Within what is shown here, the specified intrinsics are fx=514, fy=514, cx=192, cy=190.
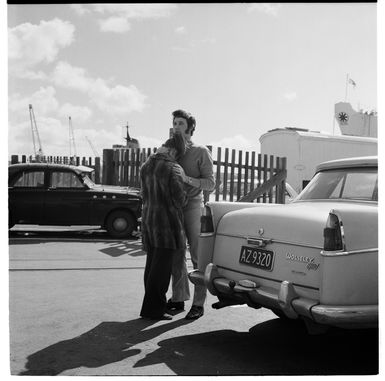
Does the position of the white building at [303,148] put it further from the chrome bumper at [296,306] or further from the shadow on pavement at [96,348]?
the chrome bumper at [296,306]

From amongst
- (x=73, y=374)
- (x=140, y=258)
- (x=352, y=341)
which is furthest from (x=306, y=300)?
(x=140, y=258)

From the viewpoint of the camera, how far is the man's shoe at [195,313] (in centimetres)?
497

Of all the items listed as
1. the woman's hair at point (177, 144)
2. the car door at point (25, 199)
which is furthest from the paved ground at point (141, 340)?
the car door at point (25, 199)

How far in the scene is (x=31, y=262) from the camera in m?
7.81

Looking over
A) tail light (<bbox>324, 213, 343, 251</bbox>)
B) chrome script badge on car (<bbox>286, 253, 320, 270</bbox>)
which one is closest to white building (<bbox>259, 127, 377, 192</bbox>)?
chrome script badge on car (<bbox>286, 253, 320, 270</bbox>)

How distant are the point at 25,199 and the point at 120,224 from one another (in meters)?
2.04

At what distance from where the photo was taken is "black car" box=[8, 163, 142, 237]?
35.2ft

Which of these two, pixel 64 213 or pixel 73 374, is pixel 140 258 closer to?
pixel 64 213

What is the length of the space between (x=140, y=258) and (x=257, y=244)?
4713 millimetres

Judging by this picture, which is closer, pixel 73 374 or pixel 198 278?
pixel 73 374

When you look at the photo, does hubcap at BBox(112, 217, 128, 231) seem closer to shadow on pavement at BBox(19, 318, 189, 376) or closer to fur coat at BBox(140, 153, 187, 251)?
fur coat at BBox(140, 153, 187, 251)

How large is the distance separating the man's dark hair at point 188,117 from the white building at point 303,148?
19705 millimetres

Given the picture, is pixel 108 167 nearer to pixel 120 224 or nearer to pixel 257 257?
pixel 120 224
